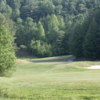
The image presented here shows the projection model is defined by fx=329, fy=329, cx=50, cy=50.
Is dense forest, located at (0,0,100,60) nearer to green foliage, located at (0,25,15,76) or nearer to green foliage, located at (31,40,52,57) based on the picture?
green foliage, located at (31,40,52,57)

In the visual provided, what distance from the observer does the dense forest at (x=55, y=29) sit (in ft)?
228

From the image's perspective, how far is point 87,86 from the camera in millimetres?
18766

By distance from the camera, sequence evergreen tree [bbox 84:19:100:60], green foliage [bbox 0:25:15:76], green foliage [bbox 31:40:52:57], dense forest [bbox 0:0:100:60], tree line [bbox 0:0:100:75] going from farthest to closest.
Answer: green foliage [bbox 31:40:52:57] < dense forest [bbox 0:0:100:60] < tree line [bbox 0:0:100:75] < evergreen tree [bbox 84:19:100:60] < green foliage [bbox 0:25:15:76]

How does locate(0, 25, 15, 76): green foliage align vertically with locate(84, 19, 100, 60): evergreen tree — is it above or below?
above

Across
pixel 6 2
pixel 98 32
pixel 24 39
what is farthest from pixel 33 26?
pixel 6 2

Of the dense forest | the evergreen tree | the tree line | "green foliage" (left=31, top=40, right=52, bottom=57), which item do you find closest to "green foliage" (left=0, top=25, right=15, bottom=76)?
the tree line

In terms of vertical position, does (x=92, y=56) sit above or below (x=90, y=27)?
below

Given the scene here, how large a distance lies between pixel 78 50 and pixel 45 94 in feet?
184

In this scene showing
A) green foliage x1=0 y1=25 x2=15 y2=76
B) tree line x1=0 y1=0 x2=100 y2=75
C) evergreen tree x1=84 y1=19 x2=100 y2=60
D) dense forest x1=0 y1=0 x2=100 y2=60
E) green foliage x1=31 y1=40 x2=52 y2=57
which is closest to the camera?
green foliage x1=0 y1=25 x2=15 y2=76

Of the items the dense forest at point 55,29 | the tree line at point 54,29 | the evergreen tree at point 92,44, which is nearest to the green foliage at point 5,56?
the tree line at point 54,29

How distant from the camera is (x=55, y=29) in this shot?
105 meters

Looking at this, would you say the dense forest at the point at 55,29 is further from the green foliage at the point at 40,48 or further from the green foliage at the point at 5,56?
the green foliage at the point at 5,56

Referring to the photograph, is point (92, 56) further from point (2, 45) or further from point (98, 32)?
point (2, 45)

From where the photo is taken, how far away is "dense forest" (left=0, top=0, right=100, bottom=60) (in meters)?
69.4
